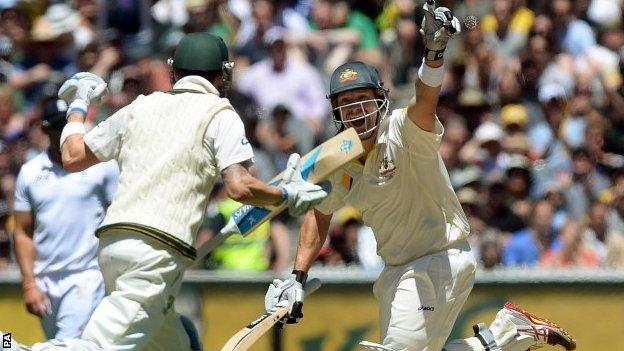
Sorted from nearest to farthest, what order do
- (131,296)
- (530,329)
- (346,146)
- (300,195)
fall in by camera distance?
(131,296)
(300,195)
(346,146)
(530,329)

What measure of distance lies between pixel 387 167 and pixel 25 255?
2578 mm

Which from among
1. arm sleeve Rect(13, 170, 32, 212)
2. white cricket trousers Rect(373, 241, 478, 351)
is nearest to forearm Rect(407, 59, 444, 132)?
white cricket trousers Rect(373, 241, 478, 351)

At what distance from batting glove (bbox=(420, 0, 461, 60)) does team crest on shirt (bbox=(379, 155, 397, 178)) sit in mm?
724

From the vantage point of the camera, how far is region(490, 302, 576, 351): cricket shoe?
8.65 meters

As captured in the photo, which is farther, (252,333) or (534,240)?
(534,240)

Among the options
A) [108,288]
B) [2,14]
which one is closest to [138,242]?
[108,288]

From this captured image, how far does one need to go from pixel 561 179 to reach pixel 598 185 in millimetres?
293

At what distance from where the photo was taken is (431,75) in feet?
24.5

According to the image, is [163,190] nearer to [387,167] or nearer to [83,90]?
[83,90]

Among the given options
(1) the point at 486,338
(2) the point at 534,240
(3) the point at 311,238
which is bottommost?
(2) the point at 534,240

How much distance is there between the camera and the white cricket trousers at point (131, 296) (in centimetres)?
705

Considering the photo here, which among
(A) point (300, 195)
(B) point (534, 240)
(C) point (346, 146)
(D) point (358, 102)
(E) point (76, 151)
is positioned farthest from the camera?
(B) point (534, 240)

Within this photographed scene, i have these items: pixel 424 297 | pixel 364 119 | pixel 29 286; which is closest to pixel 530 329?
pixel 424 297

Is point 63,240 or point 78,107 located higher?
point 78,107
